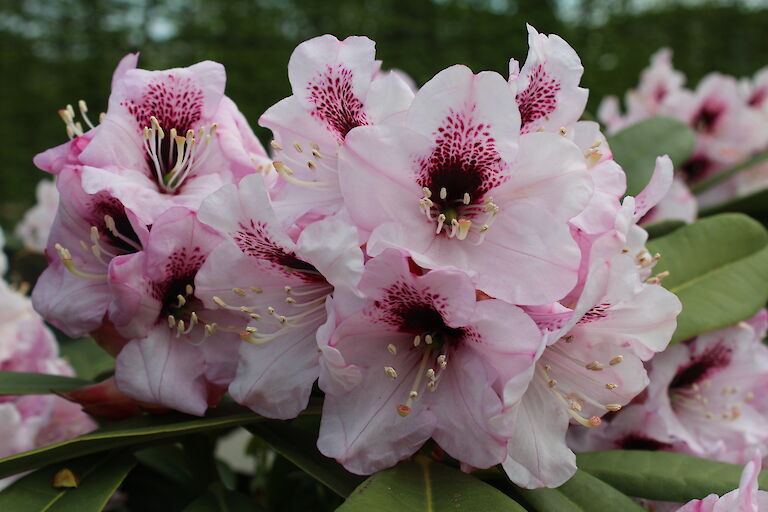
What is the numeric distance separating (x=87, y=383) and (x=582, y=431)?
64 centimetres

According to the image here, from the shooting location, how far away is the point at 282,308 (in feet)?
2.66

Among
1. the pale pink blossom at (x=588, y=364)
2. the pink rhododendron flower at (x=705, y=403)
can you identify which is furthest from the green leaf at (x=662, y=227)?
the pale pink blossom at (x=588, y=364)

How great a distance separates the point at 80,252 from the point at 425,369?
1.33ft

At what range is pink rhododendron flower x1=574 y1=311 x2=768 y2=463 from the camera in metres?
1.00

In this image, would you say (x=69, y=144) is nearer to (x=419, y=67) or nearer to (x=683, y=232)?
(x=683, y=232)

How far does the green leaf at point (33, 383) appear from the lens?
3.09 feet

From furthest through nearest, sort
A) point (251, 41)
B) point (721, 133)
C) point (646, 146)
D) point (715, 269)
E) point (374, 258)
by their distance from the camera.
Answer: point (251, 41)
point (721, 133)
point (646, 146)
point (715, 269)
point (374, 258)

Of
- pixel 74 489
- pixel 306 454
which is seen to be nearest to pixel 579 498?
pixel 306 454

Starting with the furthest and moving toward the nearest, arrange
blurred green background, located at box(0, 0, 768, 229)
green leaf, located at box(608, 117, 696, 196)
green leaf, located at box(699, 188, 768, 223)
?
blurred green background, located at box(0, 0, 768, 229)
green leaf, located at box(699, 188, 768, 223)
green leaf, located at box(608, 117, 696, 196)

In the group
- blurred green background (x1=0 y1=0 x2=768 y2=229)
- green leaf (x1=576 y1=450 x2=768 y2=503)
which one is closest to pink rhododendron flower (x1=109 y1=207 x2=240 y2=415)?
green leaf (x1=576 y1=450 x2=768 y2=503)

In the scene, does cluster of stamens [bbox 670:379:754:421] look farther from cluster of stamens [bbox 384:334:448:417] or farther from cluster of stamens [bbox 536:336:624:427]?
cluster of stamens [bbox 384:334:448:417]

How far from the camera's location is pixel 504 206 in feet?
2.45

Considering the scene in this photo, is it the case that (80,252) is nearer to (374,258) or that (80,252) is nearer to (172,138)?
(172,138)

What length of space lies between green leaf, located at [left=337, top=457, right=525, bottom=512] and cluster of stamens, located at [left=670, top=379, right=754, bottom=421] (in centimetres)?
46
